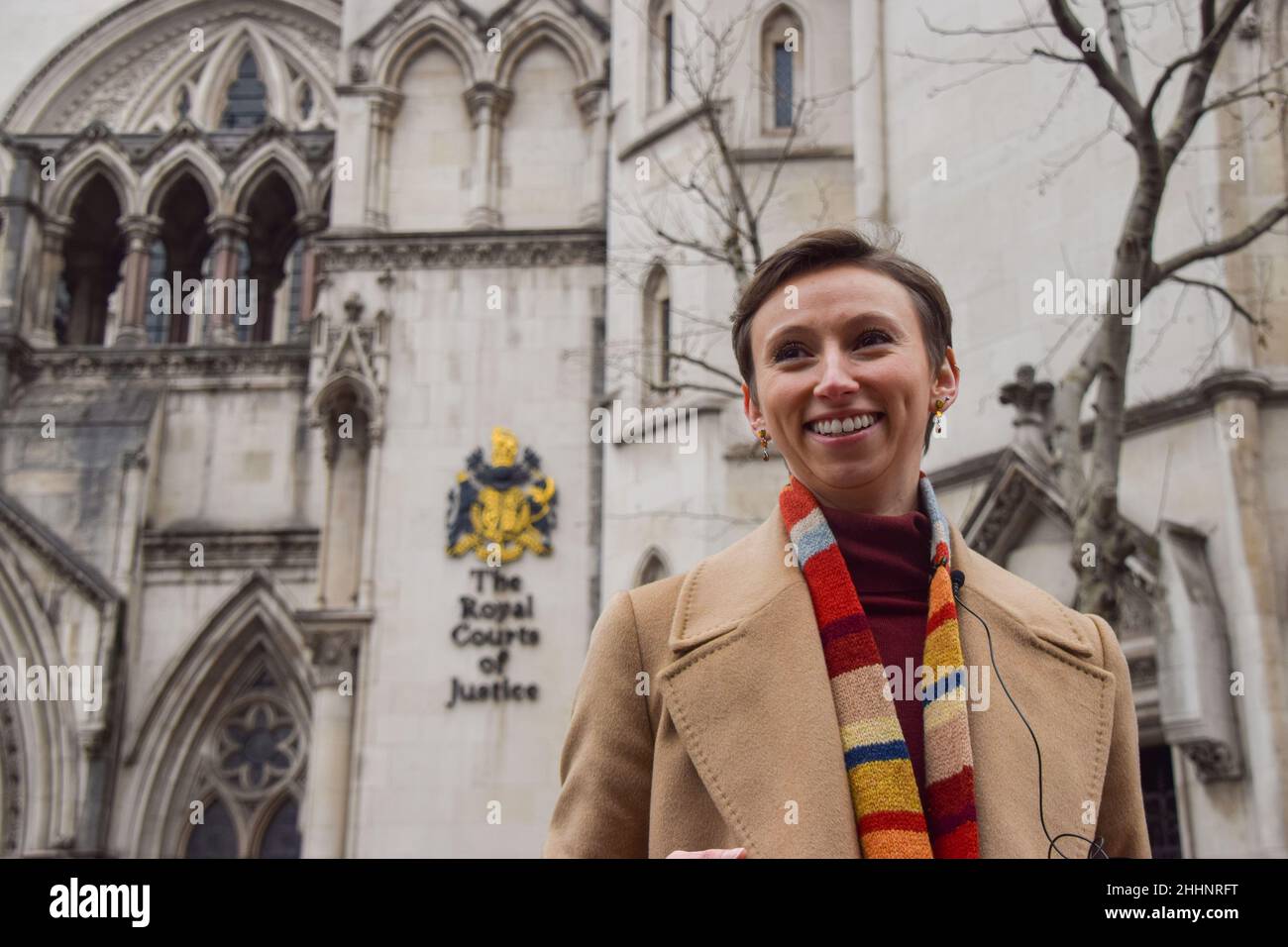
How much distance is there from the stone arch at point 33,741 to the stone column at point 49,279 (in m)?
3.58

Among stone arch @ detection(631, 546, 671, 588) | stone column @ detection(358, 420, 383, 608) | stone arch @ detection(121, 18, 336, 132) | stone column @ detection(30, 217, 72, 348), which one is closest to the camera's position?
stone arch @ detection(631, 546, 671, 588)

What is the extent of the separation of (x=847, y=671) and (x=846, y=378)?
38 cm

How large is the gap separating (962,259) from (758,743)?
37.5 feet

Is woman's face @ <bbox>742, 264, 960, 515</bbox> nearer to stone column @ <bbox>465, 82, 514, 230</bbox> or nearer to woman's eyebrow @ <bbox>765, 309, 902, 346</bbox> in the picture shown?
woman's eyebrow @ <bbox>765, 309, 902, 346</bbox>

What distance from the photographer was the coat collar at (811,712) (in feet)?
6.24

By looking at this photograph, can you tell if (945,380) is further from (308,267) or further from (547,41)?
(308,267)

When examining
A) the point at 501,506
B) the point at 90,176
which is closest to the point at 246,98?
the point at 90,176

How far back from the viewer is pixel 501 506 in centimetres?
1794

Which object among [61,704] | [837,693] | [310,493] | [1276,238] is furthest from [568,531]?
[837,693]

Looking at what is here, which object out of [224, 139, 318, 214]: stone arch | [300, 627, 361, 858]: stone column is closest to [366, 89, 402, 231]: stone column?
[224, 139, 318, 214]: stone arch

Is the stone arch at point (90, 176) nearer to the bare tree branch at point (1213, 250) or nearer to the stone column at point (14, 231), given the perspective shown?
the stone column at point (14, 231)

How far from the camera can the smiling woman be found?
1.92 metres

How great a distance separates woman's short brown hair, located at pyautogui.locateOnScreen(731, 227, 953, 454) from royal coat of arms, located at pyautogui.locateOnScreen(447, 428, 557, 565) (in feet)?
51.1

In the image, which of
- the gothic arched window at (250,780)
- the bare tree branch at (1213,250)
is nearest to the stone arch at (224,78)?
the gothic arched window at (250,780)
